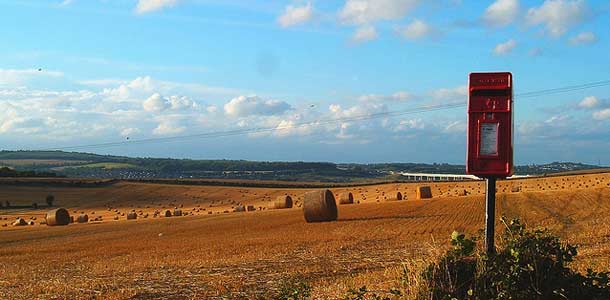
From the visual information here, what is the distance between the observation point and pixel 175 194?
97500mm

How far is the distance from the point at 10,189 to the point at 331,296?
325ft

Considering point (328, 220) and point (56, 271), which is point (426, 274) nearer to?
point (56, 271)

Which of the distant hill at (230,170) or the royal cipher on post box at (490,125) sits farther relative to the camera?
the distant hill at (230,170)

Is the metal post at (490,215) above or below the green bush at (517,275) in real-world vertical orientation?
above

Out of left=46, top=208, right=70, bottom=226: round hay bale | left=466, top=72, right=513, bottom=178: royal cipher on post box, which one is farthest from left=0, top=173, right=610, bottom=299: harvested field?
left=46, top=208, right=70, bottom=226: round hay bale

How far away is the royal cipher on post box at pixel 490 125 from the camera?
7.80m

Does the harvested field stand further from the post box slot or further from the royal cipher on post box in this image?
the post box slot

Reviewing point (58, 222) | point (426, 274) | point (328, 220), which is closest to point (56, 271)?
point (426, 274)

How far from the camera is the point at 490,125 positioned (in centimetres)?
786

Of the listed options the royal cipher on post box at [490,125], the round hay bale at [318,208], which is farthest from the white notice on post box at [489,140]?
the round hay bale at [318,208]

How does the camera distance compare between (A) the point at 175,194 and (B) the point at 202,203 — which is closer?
(B) the point at 202,203

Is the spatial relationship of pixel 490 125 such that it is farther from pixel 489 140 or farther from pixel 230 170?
pixel 230 170

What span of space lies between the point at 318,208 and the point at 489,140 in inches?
1046

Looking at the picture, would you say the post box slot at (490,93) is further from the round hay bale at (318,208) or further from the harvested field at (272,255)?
the round hay bale at (318,208)
